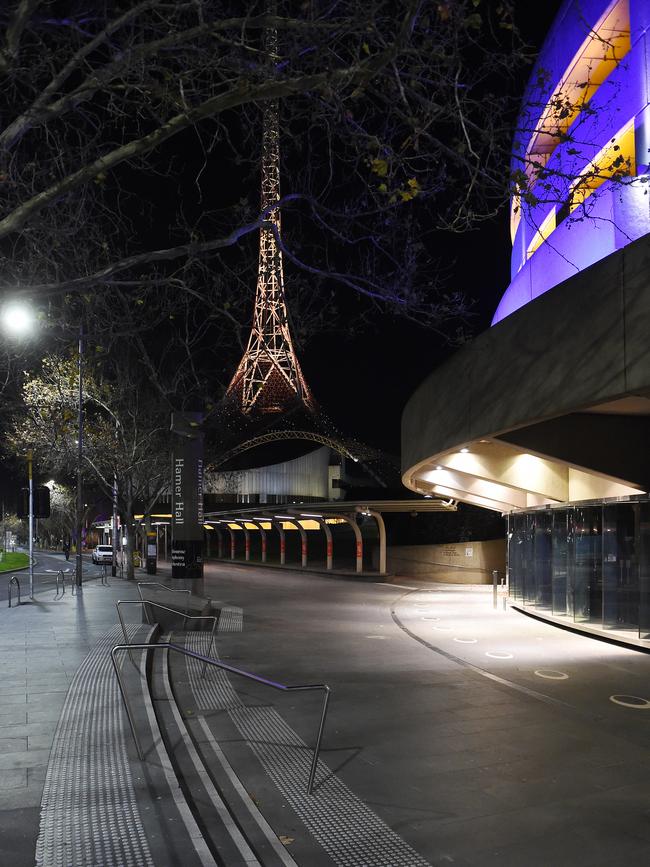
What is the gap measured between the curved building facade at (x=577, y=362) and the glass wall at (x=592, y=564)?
35 mm

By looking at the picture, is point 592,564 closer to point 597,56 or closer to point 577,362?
point 577,362

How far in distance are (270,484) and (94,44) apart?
64.9 m

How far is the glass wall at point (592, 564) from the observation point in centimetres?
1266

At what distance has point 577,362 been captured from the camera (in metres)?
8.18

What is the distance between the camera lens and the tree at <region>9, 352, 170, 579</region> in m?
29.8

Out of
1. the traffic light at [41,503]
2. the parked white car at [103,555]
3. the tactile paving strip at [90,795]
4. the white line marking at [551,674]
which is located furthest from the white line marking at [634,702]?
the parked white car at [103,555]

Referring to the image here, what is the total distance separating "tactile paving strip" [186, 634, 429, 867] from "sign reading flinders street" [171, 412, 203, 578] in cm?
909

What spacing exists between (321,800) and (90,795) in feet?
5.62

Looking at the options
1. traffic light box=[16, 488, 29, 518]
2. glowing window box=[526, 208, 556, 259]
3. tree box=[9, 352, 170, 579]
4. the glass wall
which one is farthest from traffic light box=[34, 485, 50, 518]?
glowing window box=[526, 208, 556, 259]

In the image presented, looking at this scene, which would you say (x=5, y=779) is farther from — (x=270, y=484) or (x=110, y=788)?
(x=270, y=484)

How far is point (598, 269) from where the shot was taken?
25.7ft

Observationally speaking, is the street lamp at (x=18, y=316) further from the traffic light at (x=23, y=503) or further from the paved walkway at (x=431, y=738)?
the traffic light at (x=23, y=503)

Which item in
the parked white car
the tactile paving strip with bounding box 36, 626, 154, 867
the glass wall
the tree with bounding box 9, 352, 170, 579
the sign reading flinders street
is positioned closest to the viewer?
the tactile paving strip with bounding box 36, 626, 154, 867

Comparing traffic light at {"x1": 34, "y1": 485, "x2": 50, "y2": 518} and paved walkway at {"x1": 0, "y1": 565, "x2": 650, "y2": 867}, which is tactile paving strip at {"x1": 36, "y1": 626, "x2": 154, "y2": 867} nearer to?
paved walkway at {"x1": 0, "y1": 565, "x2": 650, "y2": 867}
